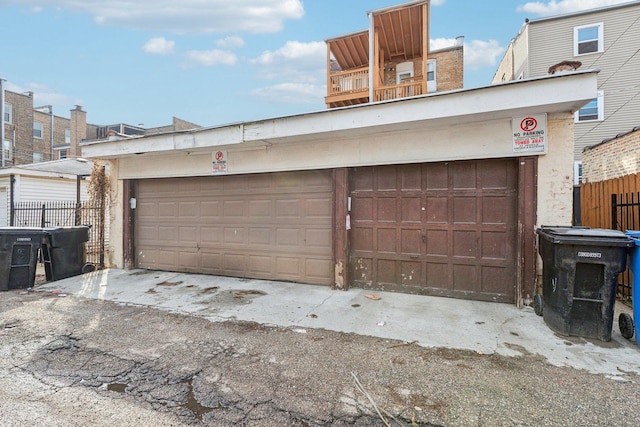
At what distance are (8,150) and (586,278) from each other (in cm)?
3708

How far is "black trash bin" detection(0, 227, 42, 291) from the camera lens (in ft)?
19.8

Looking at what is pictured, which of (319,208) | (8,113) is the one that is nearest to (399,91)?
(319,208)

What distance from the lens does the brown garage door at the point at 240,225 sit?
6297 millimetres

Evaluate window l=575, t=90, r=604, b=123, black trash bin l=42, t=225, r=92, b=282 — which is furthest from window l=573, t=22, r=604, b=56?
black trash bin l=42, t=225, r=92, b=282

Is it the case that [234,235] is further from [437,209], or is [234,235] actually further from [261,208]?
[437,209]

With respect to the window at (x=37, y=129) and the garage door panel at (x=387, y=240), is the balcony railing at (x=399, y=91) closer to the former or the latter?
the garage door panel at (x=387, y=240)

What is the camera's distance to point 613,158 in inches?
353

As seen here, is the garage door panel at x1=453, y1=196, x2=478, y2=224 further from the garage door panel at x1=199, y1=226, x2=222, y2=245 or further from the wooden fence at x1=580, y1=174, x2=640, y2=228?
the garage door panel at x1=199, y1=226, x2=222, y2=245

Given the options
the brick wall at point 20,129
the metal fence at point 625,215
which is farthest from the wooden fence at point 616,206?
the brick wall at point 20,129

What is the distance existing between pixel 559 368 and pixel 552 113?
3.73 m

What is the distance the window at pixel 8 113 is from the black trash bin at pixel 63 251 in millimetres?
28492

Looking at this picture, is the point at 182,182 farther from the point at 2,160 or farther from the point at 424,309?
the point at 2,160

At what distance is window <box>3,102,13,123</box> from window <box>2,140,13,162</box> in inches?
73.8

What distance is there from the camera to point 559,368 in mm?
3000
